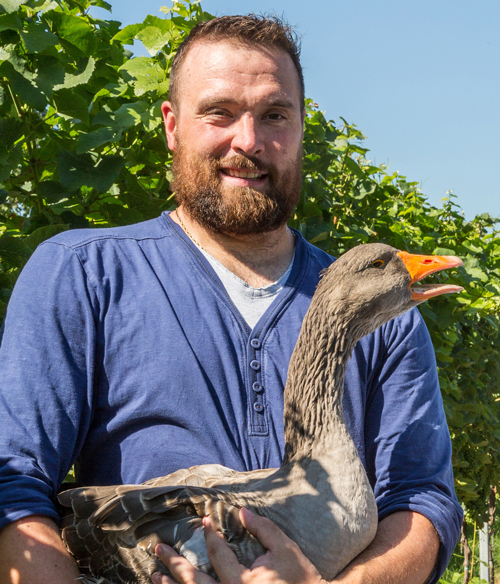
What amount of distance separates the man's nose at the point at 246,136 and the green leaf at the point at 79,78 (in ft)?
3.31

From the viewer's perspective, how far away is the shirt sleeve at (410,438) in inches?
110

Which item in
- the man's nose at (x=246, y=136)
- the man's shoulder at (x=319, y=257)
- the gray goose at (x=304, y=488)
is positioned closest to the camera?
the gray goose at (x=304, y=488)

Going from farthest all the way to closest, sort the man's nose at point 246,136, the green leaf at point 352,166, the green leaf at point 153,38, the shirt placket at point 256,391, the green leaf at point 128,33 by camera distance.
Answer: the green leaf at point 352,166 < the green leaf at point 128,33 < the green leaf at point 153,38 < the man's nose at point 246,136 < the shirt placket at point 256,391

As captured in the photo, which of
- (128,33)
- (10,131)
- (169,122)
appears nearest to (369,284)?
(169,122)

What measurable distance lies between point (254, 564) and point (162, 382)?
802mm

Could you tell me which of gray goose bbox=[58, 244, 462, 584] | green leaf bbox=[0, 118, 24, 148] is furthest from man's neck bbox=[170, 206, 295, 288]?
green leaf bbox=[0, 118, 24, 148]

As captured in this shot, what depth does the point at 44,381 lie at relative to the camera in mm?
2467

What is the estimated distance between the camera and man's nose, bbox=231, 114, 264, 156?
3117 millimetres

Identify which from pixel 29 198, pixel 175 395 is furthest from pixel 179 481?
pixel 29 198

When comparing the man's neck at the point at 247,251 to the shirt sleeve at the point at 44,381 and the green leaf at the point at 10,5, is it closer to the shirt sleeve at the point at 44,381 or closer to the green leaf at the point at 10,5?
the shirt sleeve at the point at 44,381

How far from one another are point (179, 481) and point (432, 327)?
4.21 metres

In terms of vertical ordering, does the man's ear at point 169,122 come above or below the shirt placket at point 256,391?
above

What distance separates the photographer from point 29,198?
3676 mm

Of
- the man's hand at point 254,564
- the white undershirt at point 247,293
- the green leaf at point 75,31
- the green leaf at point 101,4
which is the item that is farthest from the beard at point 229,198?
the man's hand at point 254,564
